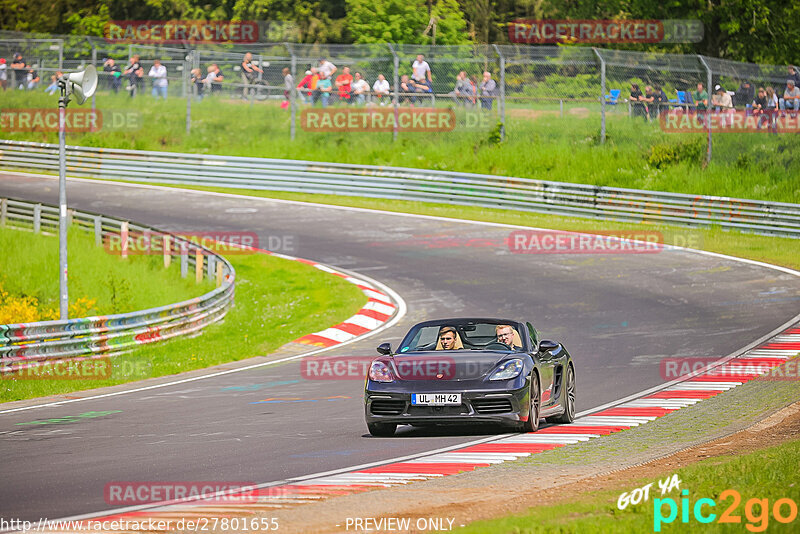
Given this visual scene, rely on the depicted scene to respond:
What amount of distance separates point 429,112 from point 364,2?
68.9 ft

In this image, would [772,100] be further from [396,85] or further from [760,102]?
[396,85]

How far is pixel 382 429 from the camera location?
1103 cm

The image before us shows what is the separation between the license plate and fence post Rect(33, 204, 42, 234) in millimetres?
20655

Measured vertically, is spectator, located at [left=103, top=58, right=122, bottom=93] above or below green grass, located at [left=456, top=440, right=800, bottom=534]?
above

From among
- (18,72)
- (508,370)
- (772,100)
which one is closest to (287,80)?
(18,72)

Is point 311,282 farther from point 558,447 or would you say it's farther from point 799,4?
point 799,4

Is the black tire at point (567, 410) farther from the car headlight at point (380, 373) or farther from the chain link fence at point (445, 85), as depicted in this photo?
the chain link fence at point (445, 85)

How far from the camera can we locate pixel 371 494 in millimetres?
8375

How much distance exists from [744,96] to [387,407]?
22355 mm

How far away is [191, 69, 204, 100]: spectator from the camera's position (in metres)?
37.0

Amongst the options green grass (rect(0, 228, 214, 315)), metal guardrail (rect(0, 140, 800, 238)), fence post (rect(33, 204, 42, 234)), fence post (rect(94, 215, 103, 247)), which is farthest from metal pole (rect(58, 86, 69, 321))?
metal guardrail (rect(0, 140, 800, 238))

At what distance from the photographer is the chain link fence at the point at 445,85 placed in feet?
103

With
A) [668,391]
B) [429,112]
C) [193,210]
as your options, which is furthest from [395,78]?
[668,391]

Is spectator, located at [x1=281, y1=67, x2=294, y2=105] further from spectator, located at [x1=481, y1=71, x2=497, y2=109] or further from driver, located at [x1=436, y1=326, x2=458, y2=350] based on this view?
driver, located at [x1=436, y1=326, x2=458, y2=350]
